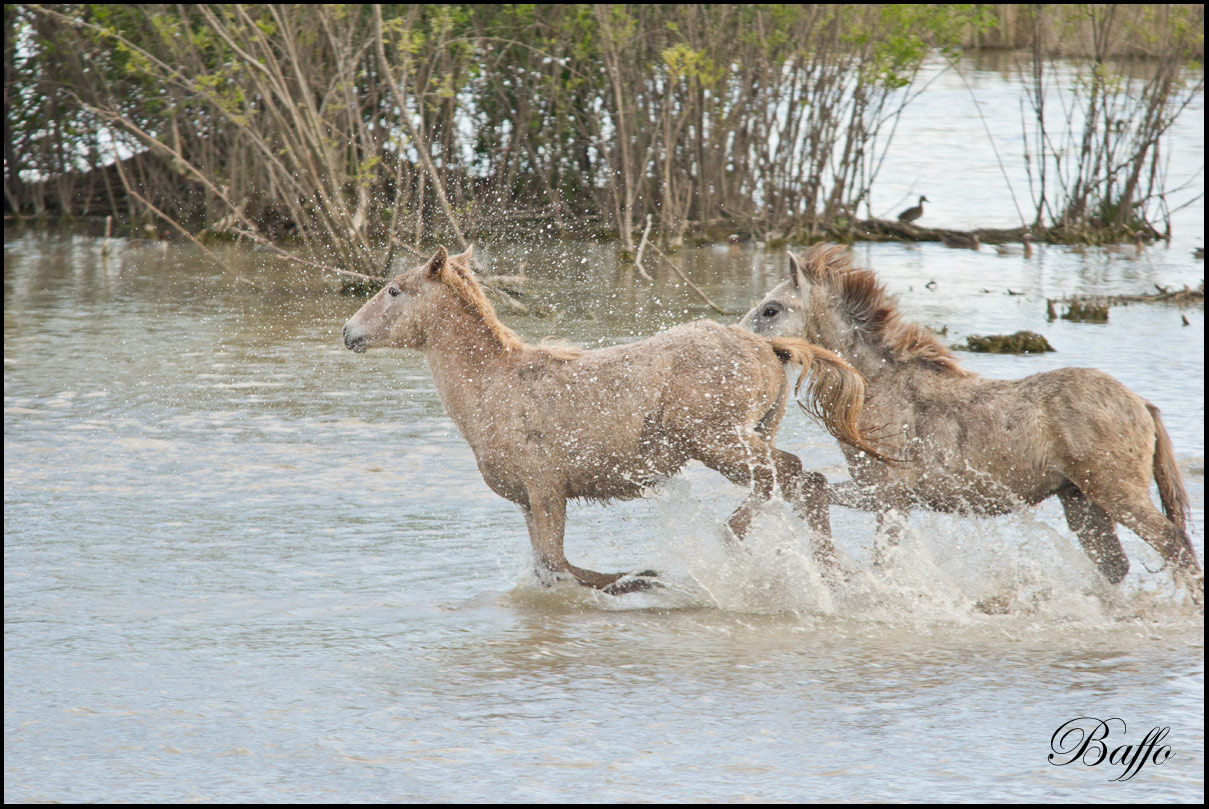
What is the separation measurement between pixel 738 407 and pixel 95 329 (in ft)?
23.8

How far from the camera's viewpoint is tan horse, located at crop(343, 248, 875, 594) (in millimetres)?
5613

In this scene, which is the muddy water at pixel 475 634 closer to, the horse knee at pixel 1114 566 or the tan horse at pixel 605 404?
the horse knee at pixel 1114 566

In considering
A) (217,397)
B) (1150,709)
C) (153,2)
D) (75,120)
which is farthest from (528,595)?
(75,120)

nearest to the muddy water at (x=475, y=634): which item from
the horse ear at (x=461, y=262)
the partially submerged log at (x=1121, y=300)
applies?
the horse ear at (x=461, y=262)

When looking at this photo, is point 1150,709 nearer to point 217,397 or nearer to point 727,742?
point 727,742

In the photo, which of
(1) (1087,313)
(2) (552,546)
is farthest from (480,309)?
(1) (1087,313)

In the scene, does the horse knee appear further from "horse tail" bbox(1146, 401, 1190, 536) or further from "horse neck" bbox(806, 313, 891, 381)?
"horse neck" bbox(806, 313, 891, 381)

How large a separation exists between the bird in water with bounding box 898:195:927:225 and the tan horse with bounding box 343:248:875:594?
9.73m

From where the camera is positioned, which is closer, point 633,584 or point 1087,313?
point 633,584

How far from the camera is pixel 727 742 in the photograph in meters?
4.27

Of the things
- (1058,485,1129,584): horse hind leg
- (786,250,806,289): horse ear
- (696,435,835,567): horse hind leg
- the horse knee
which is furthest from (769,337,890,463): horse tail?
the horse knee

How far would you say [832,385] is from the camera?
572 cm

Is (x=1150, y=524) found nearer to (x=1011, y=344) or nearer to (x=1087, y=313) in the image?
(x=1011, y=344)

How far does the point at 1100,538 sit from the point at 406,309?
2936 millimetres
